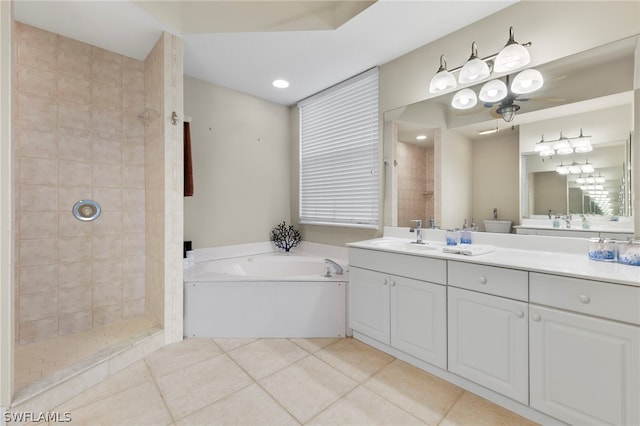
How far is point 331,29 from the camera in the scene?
2.10 metres

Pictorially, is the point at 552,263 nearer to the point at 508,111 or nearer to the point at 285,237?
the point at 508,111

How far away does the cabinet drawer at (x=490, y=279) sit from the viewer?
139 centimetres

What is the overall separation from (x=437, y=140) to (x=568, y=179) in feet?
2.92

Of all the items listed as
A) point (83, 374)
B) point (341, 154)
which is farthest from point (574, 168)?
point (83, 374)

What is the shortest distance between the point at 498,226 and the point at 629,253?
2.16 ft

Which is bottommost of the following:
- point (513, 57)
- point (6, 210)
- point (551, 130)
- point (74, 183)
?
point (6, 210)

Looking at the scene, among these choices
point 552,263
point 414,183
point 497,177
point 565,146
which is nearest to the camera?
point 552,263

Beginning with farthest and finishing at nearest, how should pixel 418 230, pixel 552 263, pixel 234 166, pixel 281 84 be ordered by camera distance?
pixel 234 166, pixel 281 84, pixel 418 230, pixel 552 263

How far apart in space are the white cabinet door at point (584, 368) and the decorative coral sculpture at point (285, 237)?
8.31 ft

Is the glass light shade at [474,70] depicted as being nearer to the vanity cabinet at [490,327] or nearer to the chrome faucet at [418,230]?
the chrome faucet at [418,230]

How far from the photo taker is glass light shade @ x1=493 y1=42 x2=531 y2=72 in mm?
1679

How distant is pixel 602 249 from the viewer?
148 cm

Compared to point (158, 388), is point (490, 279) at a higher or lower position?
higher

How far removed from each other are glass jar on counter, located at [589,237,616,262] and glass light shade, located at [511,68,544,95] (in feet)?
3.23
